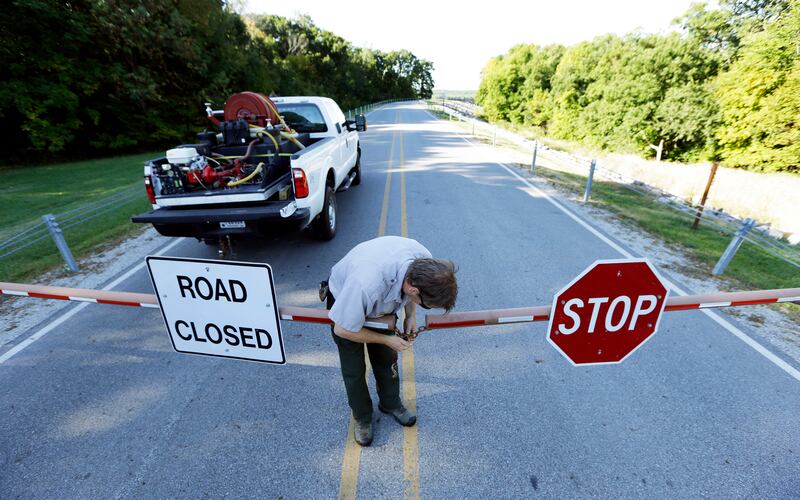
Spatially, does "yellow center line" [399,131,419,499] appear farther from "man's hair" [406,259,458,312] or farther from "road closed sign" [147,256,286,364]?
"man's hair" [406,259,458,312]

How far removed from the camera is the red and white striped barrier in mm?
2305

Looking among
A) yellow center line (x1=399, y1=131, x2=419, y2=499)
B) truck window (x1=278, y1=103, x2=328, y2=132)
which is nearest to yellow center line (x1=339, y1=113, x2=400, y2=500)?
yellow center line (x1=399, y1=131, x2=419, y2=499)

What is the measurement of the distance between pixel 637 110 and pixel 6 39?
102 ft

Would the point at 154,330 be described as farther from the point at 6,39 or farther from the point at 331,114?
the point at 6,39

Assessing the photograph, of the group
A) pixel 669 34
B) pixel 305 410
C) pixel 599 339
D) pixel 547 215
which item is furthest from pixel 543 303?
pixel 669 34

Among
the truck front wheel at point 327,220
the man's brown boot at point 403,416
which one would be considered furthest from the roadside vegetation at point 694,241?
the truck front wheel at point 327,220

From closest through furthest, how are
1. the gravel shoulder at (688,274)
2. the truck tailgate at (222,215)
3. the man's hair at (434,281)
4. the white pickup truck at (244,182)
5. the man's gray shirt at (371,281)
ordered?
the man's hair at (434,281), the man's gray shirt at (371,281), the gravel shoulder at (688,274), the truck tailgate at (222,215), the white pickup truck at (244,182)

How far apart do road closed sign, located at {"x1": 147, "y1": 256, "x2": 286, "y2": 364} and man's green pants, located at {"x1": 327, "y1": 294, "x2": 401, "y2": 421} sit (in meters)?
0.43

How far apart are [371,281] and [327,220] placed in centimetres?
433

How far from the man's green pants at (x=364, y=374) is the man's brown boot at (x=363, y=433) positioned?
0.14 feet

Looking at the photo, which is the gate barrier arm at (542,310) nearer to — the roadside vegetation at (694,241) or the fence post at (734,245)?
the roadside vegetation at (694,241)

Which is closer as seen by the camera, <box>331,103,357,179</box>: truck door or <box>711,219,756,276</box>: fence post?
<box>711,219,756,276</box>: fence post

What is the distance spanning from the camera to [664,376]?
11.3 feet

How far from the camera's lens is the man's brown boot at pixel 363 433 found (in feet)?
9.03
